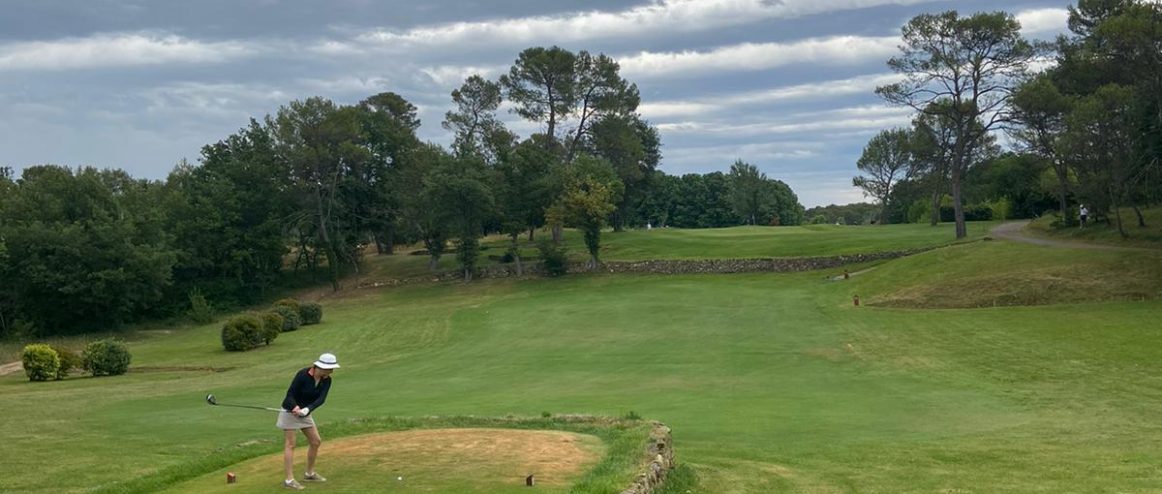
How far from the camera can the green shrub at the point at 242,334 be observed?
4112 cm

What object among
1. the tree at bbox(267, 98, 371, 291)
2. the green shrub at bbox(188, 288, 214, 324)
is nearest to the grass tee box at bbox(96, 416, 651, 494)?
the green shrub at bbox(188, 288, 214, 324)

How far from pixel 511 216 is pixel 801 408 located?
49768mm

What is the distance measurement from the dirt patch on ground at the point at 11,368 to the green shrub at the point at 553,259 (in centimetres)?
3467

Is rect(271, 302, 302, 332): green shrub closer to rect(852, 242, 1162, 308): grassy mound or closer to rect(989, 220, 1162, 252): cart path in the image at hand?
rect(852, 242, 1162, 308): grassy mound

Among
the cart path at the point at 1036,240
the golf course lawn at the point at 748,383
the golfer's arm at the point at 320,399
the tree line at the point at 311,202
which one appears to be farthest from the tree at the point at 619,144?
the golfer's arm at the point at 320,399

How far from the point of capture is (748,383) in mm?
25781

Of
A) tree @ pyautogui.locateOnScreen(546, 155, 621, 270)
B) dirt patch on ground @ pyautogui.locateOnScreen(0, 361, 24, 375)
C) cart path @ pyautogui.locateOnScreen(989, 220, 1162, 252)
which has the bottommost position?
dirt patch on ground @ pyautogui.locateOnScreen(0, 361, 24, 375)

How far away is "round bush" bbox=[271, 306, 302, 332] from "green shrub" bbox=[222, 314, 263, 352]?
5.60m

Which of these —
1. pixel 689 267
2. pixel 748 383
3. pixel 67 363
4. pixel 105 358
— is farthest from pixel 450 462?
pixel 689 267

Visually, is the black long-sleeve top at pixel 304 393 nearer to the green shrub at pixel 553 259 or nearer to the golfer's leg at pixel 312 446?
the golfer's leg at pixel 312 446

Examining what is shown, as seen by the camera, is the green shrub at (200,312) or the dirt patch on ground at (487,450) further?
the green shrub at (200,312)

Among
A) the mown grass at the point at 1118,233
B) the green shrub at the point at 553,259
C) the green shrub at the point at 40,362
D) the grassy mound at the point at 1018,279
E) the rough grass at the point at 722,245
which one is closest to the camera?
the green shrub at the point at 40,362

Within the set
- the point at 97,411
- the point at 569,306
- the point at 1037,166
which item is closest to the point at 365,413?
the point at 97,411

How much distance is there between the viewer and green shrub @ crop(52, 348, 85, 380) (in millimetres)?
33125
